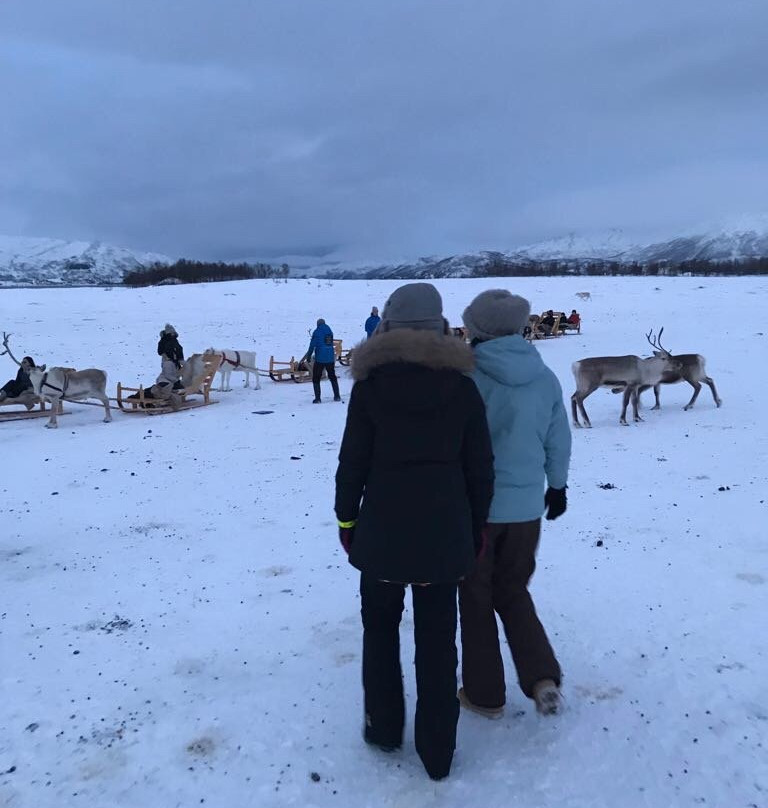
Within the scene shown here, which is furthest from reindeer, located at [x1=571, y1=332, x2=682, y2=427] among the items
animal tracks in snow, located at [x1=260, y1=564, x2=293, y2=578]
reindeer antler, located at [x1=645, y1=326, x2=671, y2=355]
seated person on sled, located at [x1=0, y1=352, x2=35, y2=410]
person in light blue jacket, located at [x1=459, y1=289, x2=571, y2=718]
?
seated person on sled, located at [x1=0, y1=352, x2=35, y2=410]

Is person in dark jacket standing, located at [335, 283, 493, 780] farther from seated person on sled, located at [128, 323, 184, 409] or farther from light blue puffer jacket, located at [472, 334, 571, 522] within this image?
seated person on sled, located at [128, 323, 184, 409]

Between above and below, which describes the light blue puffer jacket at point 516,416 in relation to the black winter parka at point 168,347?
above

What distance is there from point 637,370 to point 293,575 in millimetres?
7422

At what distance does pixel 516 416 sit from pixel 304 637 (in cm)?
189

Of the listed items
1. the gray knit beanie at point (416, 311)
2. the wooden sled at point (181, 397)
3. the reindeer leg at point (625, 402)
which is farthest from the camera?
the wooden sled at point (181, 397)

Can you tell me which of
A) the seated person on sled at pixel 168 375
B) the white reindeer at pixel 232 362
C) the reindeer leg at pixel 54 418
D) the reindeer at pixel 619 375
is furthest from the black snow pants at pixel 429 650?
the white reindeer at pixel 232 362

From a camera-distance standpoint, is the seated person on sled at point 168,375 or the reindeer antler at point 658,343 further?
the seated person on sled at point 168,375

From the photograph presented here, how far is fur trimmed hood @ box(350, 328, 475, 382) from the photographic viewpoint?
2.31 meters

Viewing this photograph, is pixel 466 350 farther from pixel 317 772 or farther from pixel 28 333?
pixel 28 333

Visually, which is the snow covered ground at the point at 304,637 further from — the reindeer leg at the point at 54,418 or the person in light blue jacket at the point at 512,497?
the reindeer leg at the point at 54,418

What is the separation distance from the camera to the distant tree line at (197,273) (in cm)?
5664

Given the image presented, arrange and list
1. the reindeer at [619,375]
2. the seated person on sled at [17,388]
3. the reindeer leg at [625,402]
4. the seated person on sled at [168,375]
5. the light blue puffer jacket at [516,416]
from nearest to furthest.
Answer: the light blue puffer jacket at [516,416] → the reindeer leg at [625,402] → the reindeer at [619,375] → the seated person on sled at [17,388] → the seated person on sled at [168,375]

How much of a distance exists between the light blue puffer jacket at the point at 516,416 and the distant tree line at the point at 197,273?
53.3 meters

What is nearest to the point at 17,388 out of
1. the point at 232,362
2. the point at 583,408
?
the point at 232,362
